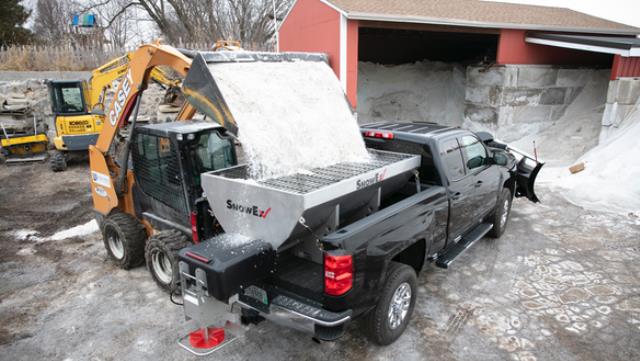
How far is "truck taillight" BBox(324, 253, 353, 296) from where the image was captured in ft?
11.0

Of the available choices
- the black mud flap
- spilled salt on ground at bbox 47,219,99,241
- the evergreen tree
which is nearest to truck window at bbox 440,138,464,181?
the black mud flap

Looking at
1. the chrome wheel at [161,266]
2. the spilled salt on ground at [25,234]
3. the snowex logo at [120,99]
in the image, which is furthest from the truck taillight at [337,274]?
the spilled salt on ground at [25,234]

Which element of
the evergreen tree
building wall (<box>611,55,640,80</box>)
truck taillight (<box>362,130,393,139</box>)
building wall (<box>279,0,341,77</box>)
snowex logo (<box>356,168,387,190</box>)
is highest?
the evergreen tree

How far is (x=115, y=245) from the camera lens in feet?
19.8

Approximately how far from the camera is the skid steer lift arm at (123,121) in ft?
16.2

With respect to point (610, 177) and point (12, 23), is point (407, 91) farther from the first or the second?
point (12, 23)

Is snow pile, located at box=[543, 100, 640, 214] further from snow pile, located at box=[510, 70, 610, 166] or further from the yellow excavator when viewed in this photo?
the yellow excavator

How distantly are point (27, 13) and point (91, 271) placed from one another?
30.8m

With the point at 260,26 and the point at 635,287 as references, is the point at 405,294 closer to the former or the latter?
the point at 635,287

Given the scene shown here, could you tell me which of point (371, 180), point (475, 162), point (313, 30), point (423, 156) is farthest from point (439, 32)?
point (371, 180)

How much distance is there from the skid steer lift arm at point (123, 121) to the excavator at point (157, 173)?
1 cm

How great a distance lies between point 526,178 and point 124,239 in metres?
6.97

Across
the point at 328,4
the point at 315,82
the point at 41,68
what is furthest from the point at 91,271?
the point at 41,68

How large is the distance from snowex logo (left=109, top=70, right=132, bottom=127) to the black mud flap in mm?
6736
